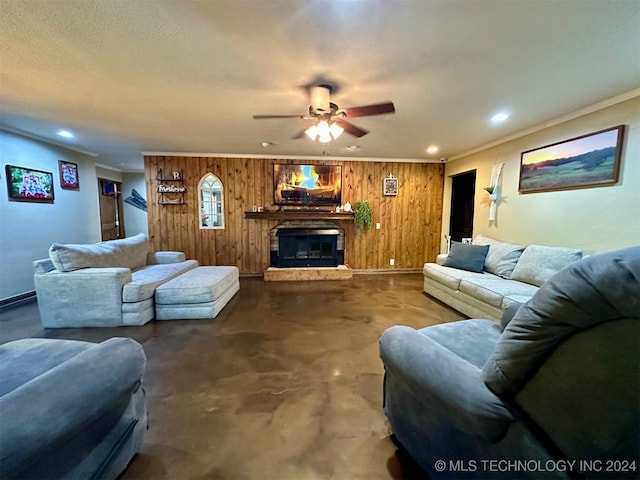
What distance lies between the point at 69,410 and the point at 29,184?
4.87m

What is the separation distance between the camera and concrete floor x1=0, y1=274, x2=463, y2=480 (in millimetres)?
1355

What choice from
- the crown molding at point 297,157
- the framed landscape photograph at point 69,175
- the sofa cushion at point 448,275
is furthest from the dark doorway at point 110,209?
the sofa cushion at point 448,275

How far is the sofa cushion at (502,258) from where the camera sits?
3.46 metres

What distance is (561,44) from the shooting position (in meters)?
1.82

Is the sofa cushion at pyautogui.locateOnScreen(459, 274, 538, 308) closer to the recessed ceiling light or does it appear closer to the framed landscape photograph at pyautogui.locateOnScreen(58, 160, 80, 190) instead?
the recessed ceiling light

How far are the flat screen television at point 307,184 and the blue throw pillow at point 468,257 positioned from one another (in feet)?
8.29

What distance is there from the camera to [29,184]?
12.9ft

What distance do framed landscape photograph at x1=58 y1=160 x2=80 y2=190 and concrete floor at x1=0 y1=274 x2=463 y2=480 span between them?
2.14 meters

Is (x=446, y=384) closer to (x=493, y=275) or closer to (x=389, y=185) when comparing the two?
(x=493, y=275)

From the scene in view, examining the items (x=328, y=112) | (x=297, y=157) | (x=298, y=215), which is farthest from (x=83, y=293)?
(x=297, y=157)

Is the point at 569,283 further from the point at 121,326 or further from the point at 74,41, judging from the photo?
the point at 121,326

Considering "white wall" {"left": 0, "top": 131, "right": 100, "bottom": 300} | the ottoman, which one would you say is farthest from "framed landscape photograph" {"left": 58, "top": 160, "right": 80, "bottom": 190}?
the ottoman

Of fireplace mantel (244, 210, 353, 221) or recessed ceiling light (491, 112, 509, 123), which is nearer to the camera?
recessed ceiling light (491, 112, 509, 123)

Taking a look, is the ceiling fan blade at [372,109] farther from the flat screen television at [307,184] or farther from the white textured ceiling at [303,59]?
the flat screen television at [307,184]
